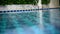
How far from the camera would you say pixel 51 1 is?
18203 mm

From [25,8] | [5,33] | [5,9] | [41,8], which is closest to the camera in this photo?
[5,33]

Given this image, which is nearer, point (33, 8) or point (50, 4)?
point (33, 8)

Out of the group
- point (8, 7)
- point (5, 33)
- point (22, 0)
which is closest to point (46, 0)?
point (22, 0)

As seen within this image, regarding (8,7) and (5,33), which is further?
(8,7)

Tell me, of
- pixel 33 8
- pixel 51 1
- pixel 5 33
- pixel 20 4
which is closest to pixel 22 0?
pixel 20 4

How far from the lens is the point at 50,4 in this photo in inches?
701

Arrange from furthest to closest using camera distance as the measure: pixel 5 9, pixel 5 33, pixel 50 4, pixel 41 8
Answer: pixel 50 4 → pixel 41 8 → pixel 5 9 → pixel 5 33

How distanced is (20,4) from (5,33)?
432 inches

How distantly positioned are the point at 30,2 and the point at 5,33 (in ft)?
37.8

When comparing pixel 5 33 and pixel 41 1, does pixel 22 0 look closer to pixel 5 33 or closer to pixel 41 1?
pixel 41 1

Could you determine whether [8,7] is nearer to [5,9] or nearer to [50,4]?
[5,9]

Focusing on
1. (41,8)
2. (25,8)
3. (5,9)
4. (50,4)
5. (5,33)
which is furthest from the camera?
(50,4)

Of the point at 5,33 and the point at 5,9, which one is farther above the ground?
the point at 5,33

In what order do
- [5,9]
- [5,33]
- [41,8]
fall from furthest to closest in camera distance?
[41,8] < [5,9] < [5,33]
